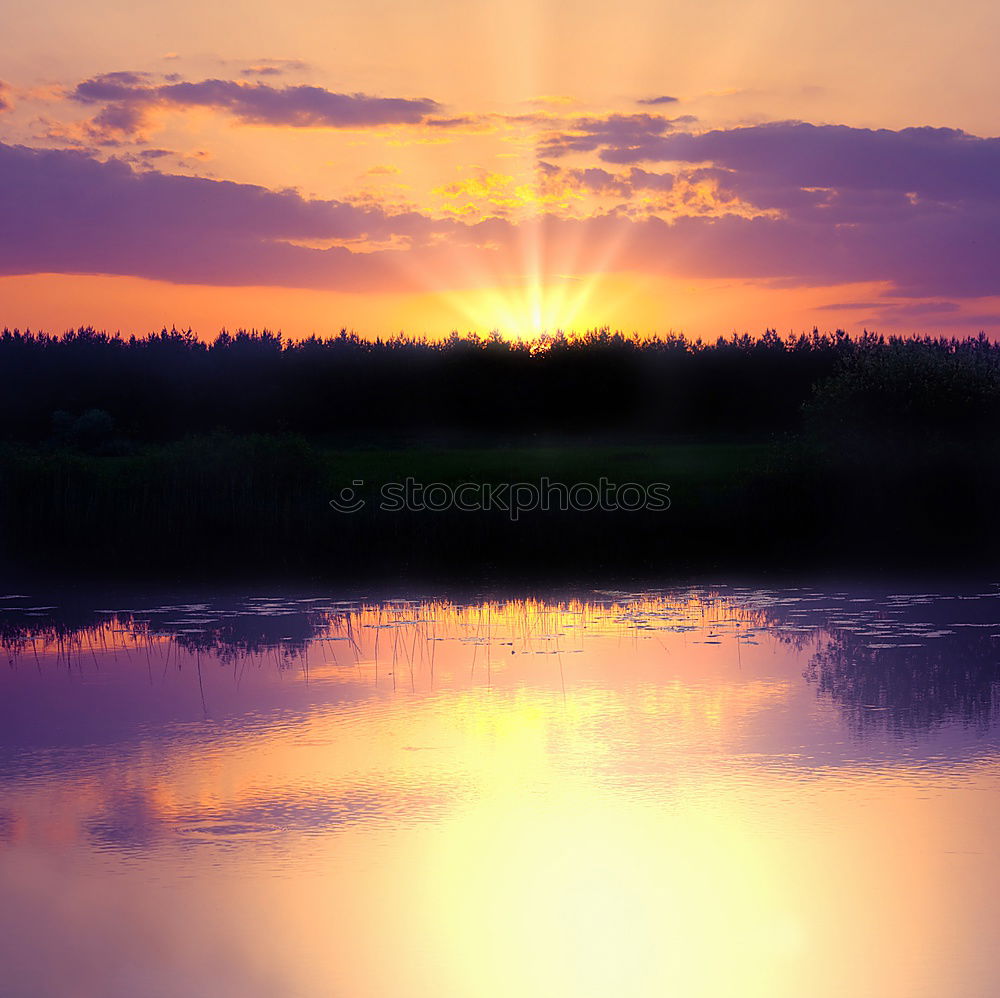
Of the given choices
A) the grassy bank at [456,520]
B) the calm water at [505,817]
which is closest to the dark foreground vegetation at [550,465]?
the grassy bank at [456,520]

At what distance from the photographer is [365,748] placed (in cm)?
959

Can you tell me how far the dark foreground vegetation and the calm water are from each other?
828 centimetres

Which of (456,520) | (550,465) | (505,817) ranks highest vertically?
(550,465)

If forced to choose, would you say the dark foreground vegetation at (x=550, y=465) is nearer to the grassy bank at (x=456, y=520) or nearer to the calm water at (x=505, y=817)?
the grassy bank at (x=456, y=520)

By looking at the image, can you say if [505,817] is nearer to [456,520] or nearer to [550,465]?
[456,520]

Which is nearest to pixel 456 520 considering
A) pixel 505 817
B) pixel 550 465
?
pixel 550 465

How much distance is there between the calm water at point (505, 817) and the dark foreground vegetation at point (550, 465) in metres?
8.28

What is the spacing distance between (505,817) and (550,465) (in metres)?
28.4

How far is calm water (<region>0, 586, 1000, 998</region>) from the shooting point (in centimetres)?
603

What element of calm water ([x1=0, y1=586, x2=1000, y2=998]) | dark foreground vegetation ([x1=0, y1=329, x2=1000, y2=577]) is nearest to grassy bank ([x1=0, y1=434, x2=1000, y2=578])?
dark foreground vegetation ([x1=0, y1=329, x2=1000, y2=577])

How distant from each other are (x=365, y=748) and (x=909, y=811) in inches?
147

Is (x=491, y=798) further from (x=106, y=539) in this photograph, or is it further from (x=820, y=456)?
(x=820, y=456)

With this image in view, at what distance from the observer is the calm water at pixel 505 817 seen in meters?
6.03

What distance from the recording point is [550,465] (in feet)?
119
